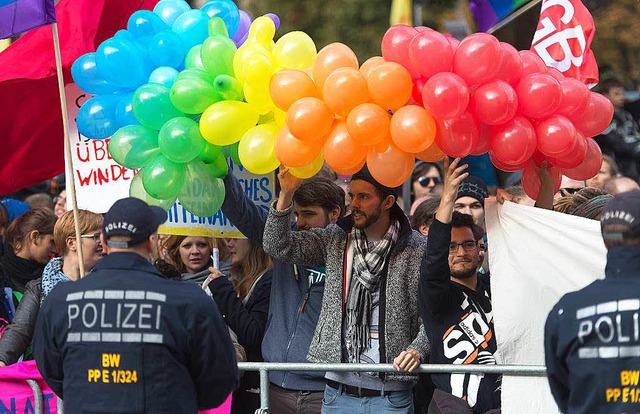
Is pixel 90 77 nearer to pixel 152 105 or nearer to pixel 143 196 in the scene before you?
pixel 152 105

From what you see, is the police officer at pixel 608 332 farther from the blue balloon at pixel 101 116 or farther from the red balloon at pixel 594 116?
the blue balloon at pixel 101 116

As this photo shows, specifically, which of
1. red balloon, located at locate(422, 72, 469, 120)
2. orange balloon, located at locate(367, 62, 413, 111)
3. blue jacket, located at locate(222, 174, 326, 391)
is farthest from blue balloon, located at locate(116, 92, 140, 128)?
red balloon, located at locate(422, 72, 469, 120)

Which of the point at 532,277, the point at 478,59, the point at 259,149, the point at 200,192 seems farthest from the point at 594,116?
the point at 200,192

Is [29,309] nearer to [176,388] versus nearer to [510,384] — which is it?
[176,388]

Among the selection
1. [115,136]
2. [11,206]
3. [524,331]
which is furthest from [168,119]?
[11,206]

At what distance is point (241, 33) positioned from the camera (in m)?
7.73

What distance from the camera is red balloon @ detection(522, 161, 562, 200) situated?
6.91 m

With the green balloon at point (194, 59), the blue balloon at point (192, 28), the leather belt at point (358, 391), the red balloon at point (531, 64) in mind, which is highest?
the blue balloon at point (192, 28)

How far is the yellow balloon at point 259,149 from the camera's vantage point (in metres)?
6.80

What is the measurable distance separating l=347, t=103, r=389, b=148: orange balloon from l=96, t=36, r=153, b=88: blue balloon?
1431mm

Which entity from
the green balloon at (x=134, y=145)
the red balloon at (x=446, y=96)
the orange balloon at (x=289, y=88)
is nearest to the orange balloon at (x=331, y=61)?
the orange balloon at (x=289, y=88)

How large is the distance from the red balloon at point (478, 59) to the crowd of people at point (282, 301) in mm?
584

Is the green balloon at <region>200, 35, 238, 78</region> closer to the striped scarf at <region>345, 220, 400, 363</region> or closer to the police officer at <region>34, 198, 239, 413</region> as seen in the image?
the police officer at <region>34, 198, 239, 413</region>

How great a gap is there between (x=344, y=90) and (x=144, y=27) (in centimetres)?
153
